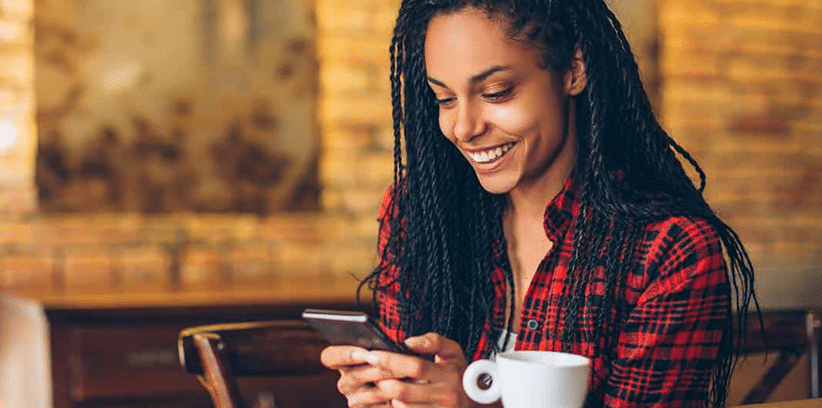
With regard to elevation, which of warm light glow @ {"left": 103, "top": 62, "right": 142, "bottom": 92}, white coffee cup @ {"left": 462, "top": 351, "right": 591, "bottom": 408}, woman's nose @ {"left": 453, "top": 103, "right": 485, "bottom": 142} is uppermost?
warm light glow @ {"left": 103, "top": 62, "right": 142, "bottom": 92}

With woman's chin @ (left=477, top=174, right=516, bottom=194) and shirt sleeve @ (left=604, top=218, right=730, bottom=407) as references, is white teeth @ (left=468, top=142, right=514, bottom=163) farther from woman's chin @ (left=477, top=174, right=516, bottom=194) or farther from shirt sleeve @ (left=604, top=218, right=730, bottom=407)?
shirt sleeve @ (left=604, top=218, right=730, bottom=407)

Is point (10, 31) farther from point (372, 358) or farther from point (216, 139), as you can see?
point (372, 358)

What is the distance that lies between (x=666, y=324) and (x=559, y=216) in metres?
0.25

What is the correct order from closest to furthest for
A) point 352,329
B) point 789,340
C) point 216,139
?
1. point 352,329
2. point 789,340
3. point 216,139

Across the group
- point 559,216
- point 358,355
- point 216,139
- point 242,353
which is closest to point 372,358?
point 358,355

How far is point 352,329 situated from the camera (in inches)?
44.7

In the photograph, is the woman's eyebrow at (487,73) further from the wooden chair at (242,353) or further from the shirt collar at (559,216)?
the wooden chair at (242,353)

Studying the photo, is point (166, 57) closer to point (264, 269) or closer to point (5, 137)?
point (5, 137)

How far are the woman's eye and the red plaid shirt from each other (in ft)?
0.91

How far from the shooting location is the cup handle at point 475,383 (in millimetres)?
1034

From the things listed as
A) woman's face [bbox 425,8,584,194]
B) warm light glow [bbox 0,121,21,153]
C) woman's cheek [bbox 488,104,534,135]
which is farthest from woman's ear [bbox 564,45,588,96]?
warm light glow [bbox 0,121,21,153]

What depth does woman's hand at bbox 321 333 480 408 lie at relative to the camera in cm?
118

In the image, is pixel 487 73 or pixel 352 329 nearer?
pixel 352 329

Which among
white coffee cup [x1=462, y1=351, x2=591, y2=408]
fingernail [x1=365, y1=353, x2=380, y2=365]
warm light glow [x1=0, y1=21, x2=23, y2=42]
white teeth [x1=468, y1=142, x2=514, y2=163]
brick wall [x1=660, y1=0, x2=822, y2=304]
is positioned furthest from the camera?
brick wall [x1=660, y1=0, x2=822, y2=304]
